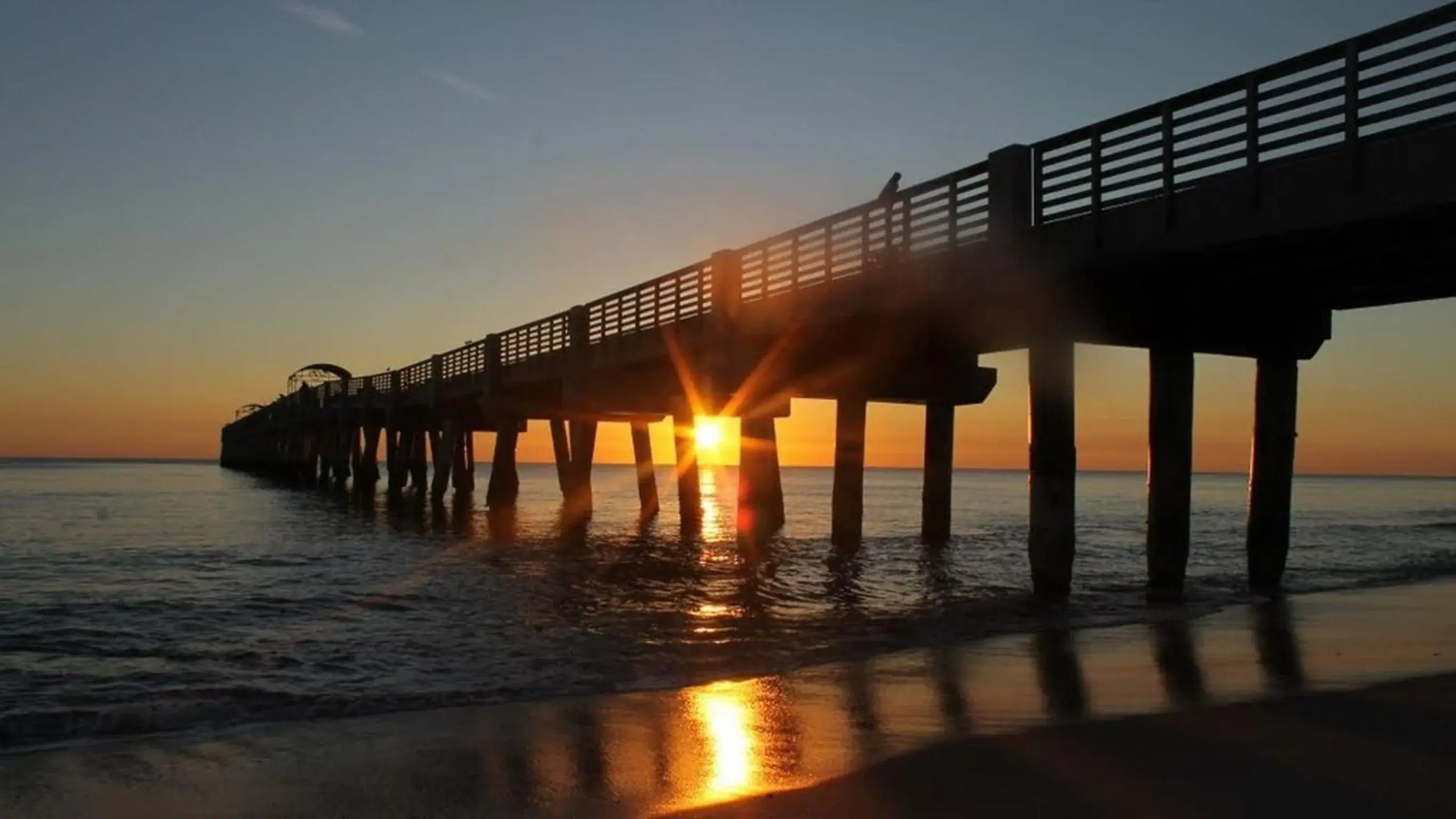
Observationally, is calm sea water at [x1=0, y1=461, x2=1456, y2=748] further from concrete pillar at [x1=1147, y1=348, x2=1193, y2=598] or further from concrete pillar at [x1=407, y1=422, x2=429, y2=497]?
concrete pillar at [x1=407, y1=422, x2=429, y2=497]

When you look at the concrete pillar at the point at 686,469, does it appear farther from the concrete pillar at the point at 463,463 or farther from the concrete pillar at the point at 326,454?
the concrete pillar at the point at 326,454

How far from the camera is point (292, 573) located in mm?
21469

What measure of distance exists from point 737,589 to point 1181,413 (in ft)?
24.0

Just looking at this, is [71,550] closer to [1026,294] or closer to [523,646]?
[523,646]

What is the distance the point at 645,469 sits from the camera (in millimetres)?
37688

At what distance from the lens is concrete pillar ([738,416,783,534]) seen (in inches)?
920

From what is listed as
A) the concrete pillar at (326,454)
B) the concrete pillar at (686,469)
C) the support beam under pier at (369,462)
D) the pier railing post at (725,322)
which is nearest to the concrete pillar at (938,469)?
the pier railing post at (725,322)

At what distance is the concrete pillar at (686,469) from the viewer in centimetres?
3078

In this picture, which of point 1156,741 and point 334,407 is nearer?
point 1156,741

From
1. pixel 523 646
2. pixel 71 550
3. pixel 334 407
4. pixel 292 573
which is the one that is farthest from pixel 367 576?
pixel 334 407

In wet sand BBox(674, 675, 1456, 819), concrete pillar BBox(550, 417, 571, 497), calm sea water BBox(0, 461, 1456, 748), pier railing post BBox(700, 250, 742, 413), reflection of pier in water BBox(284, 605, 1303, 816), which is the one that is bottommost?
calm sea water BBox(0, 461, 1456, 748)

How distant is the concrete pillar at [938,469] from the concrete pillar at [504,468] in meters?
17.9

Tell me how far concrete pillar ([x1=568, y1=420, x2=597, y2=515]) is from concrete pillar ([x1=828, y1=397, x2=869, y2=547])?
12478mm

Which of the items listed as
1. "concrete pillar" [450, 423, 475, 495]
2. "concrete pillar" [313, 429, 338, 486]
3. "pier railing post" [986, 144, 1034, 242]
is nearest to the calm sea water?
"pier railing post" [986, 144, 1034, 242]
